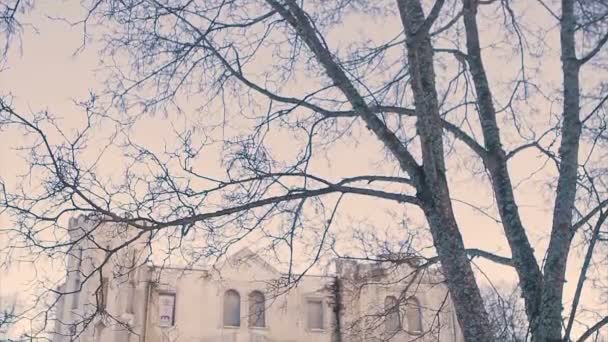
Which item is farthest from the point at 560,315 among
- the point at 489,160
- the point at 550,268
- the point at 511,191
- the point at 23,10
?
the point at 23,10

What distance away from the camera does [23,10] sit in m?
5.61

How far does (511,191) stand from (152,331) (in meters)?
17.9

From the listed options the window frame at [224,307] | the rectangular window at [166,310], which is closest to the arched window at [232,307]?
the window frame at [224,307]

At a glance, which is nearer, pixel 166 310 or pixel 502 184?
pixel 502 184

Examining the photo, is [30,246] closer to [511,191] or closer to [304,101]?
[304,101]

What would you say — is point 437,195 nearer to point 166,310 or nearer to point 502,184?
point 502,184

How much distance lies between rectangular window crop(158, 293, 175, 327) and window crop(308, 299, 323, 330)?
14.4ft

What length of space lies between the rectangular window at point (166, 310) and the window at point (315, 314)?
14.4 ft

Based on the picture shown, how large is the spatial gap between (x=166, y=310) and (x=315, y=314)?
4.78 m

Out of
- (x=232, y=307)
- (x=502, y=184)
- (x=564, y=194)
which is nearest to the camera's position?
(x=564, y=194)

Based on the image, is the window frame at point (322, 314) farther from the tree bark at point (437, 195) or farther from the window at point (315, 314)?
the tree bark at point (437, 195)

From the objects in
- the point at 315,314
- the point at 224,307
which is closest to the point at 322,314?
the point at 315,314

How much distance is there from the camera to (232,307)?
2234 cm

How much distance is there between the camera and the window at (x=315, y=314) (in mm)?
23047
